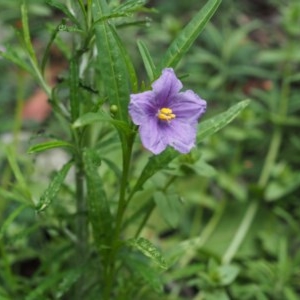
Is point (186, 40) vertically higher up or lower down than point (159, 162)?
higher up

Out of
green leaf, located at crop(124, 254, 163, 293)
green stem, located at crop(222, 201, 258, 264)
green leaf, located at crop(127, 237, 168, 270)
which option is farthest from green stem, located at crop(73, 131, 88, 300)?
green stem, located at crop(222, 201, 258, 264)

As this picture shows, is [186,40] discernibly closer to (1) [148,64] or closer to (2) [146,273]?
(1) [148,64]

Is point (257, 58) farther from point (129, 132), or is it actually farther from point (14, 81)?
point (129, 132)

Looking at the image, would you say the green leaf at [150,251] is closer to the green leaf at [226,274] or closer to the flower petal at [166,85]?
the flower petal at [166,85]

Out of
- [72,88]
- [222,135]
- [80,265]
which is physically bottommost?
[222,135]

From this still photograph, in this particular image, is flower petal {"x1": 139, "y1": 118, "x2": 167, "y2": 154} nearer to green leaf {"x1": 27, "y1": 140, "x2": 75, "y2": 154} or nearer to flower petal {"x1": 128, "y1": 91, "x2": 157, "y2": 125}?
flower petal {"x1": 128, "y1": 91, "x2": 157, "y2": 125}

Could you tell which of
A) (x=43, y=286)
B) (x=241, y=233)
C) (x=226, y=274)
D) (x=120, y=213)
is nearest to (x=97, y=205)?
(x=120, y=213)

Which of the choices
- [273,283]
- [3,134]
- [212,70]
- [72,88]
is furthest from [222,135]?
[72,88]

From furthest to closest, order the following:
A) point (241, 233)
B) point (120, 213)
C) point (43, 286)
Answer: point (241, 233), point (43, 286), point (120, 213)
